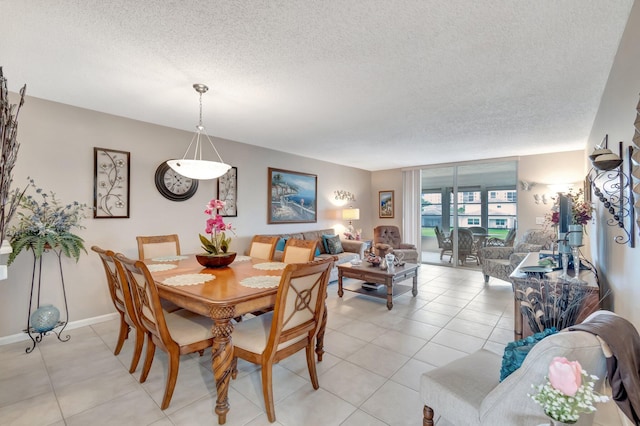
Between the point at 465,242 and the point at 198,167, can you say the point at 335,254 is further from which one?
the point at 198,167

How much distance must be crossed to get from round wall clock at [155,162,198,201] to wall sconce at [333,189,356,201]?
3.40 metres

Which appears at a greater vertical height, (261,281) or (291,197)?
(291,197)

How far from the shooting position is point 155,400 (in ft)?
6.19

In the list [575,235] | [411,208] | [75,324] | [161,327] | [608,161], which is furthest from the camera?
[411,208]

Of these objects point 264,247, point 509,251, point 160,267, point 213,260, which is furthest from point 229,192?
point 509,251

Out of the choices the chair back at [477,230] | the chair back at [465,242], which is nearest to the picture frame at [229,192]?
the chair back at [465,242]

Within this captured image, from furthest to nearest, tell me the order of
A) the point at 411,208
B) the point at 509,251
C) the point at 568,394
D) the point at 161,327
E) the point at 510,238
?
the point at 411,208 < the point at 510,238 < the point at 509,251 < the point at 161,327 < the point at 568,394

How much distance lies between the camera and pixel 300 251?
2820mm

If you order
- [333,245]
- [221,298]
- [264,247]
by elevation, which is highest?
[264,247]

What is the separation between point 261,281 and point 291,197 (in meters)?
3.54

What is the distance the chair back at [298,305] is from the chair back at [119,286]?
3.76 ft

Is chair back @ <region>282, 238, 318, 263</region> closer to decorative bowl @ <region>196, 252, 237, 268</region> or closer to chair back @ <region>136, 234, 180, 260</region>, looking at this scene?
decorative bowl @ <region>196, 252, 237, 268</region>

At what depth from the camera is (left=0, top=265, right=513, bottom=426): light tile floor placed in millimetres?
1754

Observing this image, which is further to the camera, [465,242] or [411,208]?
[411,208]
